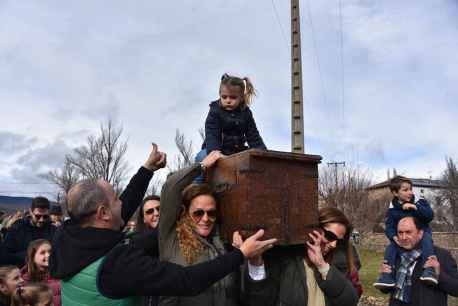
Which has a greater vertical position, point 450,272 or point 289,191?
point 289,191

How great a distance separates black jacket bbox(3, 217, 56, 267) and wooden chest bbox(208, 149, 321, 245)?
3.50 metres

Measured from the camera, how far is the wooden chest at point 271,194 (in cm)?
217

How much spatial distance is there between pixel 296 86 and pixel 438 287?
8.41 meters

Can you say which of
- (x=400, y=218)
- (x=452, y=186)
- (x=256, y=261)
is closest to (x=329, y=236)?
(x=256, y=261)

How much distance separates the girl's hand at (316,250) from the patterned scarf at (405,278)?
1.80 m

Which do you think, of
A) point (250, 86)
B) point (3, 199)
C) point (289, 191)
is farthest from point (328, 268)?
point (3, 199)

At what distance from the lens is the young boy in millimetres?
3762

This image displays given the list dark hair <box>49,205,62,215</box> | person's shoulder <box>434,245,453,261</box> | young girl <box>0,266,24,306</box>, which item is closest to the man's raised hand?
young girl <box>0,266,24,306</box>

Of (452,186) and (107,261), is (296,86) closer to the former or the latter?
(107,261)

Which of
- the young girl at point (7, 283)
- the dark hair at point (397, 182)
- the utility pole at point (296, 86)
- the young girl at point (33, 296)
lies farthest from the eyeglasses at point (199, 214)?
the utility pole at point (296, 86)

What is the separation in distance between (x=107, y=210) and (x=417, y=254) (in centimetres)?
292

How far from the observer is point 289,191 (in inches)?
90.4

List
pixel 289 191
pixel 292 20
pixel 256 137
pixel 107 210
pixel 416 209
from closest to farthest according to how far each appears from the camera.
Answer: pixel 107 210, pixel 289 191, pixel 256 137, pixel 416 209, pixel 292 20

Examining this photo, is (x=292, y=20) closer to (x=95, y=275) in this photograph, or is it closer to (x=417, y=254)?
(x=417, y=254)
